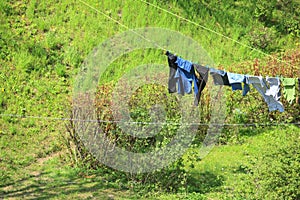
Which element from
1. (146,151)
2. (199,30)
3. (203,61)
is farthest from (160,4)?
(146,151)

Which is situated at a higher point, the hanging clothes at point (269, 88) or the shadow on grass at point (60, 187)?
the hanging clothes at point (269, 88)

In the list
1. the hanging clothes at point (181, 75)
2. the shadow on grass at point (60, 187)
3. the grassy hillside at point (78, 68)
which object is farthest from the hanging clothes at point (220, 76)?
the shadow on grass at point (60, 187)

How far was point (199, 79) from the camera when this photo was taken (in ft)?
30.8

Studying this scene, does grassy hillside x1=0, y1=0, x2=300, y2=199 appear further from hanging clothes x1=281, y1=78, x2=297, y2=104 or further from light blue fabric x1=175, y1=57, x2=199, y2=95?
light blue fabric x1=175, y1=57, x2=199, y2=95

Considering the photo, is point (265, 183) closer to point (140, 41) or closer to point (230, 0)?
point (140, 41)

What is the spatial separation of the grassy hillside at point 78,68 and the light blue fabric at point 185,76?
5.09 ft

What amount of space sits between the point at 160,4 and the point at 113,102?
641 cm

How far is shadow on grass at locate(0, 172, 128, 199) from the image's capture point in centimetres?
857

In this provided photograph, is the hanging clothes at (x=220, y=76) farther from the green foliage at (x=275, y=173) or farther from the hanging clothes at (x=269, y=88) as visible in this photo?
the green foliage at (x=275, y=173)

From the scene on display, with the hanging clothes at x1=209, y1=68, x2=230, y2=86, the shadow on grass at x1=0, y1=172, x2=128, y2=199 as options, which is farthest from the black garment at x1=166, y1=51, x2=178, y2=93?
the shadow on grass at x1=0, y1=172, x2=128, y2=199

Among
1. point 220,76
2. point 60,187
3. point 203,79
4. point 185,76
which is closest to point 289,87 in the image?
point 220,76

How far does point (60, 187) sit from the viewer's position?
29.4ft

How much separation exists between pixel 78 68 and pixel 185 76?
4.88 m

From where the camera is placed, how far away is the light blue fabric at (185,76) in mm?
8898
